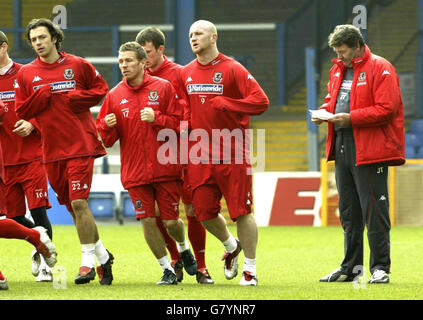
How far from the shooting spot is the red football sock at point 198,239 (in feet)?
31.0

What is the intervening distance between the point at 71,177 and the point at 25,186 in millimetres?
1048

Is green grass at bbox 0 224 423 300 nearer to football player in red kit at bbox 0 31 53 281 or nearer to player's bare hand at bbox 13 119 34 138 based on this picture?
football player in red kit at bbox 0 31 53 281

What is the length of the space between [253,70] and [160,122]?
1810cm

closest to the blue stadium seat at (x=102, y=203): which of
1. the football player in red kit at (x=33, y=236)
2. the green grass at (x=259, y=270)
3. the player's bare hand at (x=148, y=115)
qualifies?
the green grass at (x=259, y=270)

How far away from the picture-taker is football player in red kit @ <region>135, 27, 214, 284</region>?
9.44 m

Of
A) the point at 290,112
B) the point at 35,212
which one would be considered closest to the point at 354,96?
the point at 35,212

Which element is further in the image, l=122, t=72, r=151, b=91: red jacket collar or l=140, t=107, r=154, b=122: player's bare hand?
l=122, t=72, r=151, b=91: red jacket collar

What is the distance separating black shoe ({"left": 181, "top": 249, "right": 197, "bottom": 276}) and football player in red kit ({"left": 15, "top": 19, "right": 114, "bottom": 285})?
0.68 metres

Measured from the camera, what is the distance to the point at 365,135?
29.7ft

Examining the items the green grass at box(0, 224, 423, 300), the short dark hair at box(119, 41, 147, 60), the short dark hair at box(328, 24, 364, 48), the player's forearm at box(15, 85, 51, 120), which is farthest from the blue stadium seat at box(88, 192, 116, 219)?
the short dark hair at box(328, 24, 364, 48)

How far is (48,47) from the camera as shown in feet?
29.9

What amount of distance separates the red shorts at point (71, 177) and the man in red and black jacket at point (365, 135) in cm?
199

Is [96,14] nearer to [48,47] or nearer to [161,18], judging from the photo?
[161,18]

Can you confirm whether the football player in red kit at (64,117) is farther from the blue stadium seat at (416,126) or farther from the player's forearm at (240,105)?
the blue stadium seat at (416,126)
